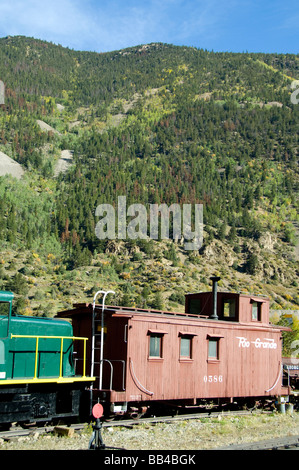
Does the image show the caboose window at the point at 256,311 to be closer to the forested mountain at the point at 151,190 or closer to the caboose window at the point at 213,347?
the caboose window at the point at 213,347

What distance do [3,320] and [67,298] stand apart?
55.2 meters

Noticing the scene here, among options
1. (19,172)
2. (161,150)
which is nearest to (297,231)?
(161,150)

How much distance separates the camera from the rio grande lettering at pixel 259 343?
2299 cm

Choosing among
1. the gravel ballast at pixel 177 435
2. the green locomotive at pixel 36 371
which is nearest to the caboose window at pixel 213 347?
the gravel ballast at pixel 177 435

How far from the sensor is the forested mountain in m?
82.1

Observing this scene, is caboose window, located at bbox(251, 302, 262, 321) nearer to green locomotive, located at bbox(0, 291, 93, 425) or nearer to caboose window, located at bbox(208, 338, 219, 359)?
caboose window, located at bbox(208, 338, 219, 359)

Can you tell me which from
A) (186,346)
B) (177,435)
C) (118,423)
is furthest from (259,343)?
(177,435)

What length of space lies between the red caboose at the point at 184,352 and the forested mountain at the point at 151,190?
43946 mm

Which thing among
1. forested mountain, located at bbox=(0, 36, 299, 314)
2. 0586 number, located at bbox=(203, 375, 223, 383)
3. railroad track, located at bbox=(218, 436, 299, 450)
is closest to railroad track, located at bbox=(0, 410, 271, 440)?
0586 number, located at bbox=(203, 375, 223, 383)

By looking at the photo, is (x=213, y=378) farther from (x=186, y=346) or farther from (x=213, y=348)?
(x=186, y=346)

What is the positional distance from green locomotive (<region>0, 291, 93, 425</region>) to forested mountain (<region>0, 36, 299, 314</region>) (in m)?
47.6

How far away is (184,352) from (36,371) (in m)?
6.94

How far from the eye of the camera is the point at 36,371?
52.5ft

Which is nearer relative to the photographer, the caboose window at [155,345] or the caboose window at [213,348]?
the caboose window at [155,345]
